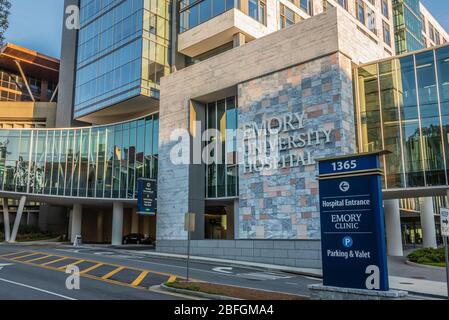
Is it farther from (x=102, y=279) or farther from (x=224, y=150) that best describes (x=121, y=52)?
(x=102, y=279)

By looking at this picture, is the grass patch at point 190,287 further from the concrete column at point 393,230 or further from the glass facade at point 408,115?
the concrete column at point 393,230

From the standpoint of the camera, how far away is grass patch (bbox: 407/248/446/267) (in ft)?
79.6

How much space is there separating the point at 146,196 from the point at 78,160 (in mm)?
15611

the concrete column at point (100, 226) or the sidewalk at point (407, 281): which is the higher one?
the concrete column at point (100, 226)

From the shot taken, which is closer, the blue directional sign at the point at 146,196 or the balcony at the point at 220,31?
the blue directional sign at the point at 146,196

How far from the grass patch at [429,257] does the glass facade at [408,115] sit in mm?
4339

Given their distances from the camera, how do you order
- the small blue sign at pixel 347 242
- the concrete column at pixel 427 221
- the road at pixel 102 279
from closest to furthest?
the small blue sign at pixel 347 242
the road at pixel 102 279
the concrete column at pixel 427 221

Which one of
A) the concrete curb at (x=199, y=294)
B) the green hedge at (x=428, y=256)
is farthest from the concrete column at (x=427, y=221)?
the concrete curb at (x=199, y=294)

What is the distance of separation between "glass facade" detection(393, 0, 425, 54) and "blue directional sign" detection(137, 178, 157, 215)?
35748 mm

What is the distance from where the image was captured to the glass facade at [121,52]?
4169 cm

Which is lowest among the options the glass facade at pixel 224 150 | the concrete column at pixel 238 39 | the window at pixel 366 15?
the glass facade at pixel 224 150

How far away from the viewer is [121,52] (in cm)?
4388

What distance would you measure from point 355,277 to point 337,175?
105 inches

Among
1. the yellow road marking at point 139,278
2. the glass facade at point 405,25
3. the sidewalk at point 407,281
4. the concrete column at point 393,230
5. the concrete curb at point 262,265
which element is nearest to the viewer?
the yellow road marking at point 139,278
